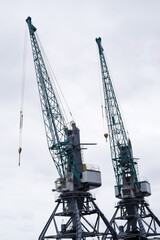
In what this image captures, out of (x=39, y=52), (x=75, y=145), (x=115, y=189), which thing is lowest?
(x=115, y=189)

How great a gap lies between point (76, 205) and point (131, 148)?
1193 inches

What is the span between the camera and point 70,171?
81.9 meters

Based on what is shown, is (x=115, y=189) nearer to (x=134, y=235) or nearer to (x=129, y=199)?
(x=129, y=199)

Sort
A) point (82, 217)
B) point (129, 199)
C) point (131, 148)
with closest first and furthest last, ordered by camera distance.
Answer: point (82, 217) < point (129, 199) < point (131, 148)

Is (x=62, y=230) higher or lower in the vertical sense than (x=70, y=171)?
lower

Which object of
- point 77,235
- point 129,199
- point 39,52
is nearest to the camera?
point 77,235

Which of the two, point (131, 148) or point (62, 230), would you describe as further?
point (131, 148)

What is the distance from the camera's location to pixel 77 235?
73812 millimetres

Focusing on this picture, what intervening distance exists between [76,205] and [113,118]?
3152 centimetres

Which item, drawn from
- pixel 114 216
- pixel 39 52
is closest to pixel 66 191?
pixel 114 216

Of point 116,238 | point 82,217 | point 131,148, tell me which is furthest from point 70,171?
point 131,148

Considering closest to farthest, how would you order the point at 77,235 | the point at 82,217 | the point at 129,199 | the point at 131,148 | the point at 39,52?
the point at 77,235 < the point at 82,217 < the point at 39,52 < the point at 129,199 < the point at 131,148

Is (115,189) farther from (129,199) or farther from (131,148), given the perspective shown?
(131,148)

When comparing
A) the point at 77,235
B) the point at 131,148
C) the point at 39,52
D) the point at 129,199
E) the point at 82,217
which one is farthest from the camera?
the point at 131,148
